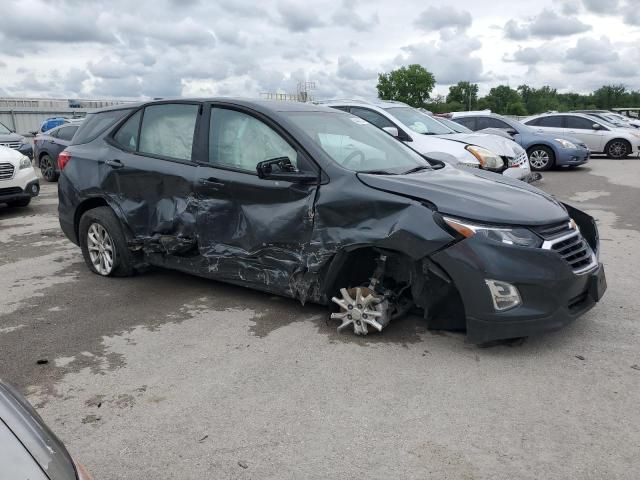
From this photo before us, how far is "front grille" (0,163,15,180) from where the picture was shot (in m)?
9.62

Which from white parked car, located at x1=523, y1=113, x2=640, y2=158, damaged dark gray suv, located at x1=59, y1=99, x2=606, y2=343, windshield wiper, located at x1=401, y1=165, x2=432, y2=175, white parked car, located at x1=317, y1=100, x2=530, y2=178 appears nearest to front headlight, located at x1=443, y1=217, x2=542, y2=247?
damaged dark gray suv, located at x1=59, y1=99, x2=606, y2=343

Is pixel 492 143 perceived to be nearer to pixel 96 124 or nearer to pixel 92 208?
pixel 96 124

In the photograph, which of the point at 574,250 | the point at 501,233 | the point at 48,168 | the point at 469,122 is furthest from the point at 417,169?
the point at 469,122

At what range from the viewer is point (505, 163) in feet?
34.4

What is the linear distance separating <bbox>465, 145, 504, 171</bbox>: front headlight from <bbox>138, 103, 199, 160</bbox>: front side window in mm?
5634

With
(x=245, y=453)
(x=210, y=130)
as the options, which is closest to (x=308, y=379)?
(x=245, y=453)

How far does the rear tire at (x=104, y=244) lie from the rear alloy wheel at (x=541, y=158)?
12.8 metres

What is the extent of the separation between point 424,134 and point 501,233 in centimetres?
681

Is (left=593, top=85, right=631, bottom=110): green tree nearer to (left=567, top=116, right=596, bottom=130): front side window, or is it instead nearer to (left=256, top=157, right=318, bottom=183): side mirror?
(left=567, top=116, right=596, bottom=130): front side window

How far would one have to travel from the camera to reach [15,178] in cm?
978

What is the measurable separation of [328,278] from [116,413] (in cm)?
169

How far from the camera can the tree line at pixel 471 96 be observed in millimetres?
107625

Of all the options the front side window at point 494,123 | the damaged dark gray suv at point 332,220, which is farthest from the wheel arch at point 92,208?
the front side window at point 494,123

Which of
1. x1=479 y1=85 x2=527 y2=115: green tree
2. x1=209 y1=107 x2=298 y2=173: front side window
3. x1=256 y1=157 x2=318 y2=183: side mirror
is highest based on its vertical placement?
x1=209 y1=107 x2=298 y2=173: front side window
